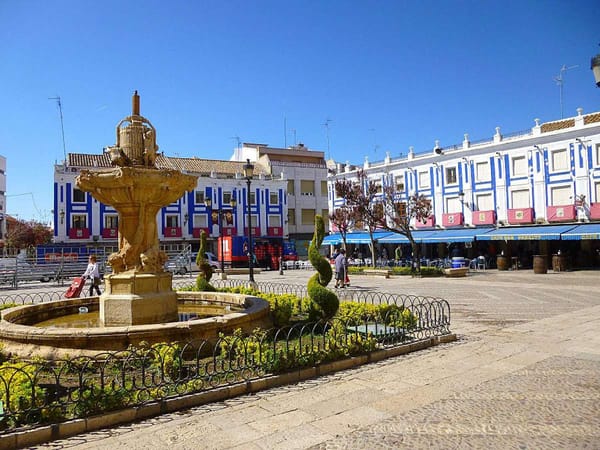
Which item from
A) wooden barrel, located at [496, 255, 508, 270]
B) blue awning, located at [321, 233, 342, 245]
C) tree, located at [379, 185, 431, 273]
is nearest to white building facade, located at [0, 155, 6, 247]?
blue awning, located at [321, 233, 342, 245]

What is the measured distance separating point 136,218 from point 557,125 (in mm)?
28986

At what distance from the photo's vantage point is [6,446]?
168 inches

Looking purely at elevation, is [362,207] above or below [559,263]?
above

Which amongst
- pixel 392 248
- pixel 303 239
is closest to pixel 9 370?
pixel 392 248

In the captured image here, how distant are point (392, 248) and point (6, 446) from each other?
37801 millimetres

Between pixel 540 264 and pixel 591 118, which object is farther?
pixel 591 118

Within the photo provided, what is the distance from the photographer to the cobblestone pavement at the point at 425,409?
4355mm

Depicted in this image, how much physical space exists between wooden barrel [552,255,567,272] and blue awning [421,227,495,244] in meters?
5.44

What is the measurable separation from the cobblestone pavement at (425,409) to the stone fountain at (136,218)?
326 cm

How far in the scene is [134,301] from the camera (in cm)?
788

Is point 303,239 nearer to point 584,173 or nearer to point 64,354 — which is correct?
point 584,173

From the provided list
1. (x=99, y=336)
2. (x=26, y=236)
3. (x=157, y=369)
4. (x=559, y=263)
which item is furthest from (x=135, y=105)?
(x=26, y=236)

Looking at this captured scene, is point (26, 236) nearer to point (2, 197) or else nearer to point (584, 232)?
point (2, 197)

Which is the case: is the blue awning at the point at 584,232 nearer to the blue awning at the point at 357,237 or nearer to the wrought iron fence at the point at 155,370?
the blue awning at the point at 357,237
